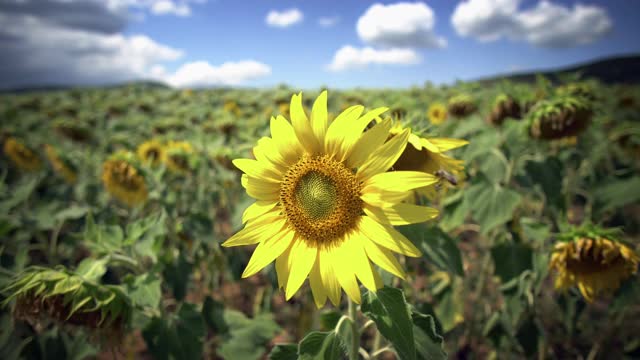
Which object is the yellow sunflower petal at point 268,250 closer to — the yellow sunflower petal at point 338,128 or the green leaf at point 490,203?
the yellow sunflower petal at point 338,128

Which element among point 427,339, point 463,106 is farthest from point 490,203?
point 463,106

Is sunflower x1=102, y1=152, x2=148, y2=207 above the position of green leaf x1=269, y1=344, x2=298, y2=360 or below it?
above

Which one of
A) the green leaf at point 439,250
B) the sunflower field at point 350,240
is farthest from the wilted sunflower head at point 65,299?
the green leaf at point 439,250

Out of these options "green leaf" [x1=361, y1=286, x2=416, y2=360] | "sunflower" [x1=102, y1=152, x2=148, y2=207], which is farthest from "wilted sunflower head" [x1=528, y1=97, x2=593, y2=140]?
"sunflower" [x1=102, y1=152, x2=148, y2=207]

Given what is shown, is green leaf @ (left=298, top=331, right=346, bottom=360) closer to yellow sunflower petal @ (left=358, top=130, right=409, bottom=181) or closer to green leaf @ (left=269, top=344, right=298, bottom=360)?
green leaf @ (left=269, top=344, right=298, bottom=360)

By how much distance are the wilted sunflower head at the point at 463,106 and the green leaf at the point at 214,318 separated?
9.70ft

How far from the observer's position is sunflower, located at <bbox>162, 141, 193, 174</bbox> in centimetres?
351

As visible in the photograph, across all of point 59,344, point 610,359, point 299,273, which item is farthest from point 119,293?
point 610,359

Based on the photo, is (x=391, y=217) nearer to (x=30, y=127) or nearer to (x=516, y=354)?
(x=516, y=354)

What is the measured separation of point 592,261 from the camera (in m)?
1.90

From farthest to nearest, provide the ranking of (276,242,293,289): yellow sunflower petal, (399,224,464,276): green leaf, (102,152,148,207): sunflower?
(102,152,148,207): sunflower < (399,224,464,276): green leaf < (276,242,293,289): yellow sunflower petal

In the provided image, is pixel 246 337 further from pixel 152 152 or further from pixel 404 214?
pixel 152 152

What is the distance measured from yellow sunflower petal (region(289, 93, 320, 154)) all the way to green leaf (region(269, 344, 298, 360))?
2.91ft

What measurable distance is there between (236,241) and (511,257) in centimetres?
193
